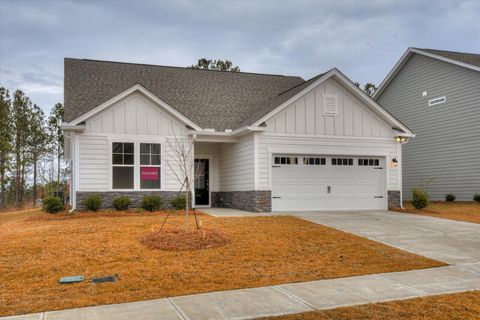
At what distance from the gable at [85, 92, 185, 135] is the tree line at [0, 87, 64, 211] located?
14.6 metres

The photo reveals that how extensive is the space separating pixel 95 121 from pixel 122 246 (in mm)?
7461

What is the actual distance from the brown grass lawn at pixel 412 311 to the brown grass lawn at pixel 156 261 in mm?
1614

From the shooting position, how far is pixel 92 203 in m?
15.0

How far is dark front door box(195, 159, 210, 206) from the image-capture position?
19266 millimetres

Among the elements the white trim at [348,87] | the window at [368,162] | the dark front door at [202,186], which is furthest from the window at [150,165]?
the window at [368,162]

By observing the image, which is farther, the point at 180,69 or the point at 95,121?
the point at 180,69

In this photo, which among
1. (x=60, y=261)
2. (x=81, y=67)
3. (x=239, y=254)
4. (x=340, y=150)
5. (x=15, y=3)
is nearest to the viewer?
(x=60, y=261)

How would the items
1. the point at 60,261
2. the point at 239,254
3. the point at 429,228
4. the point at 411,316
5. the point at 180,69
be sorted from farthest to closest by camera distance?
1. the point at 180,69
2. the point at 429,228
3. the point at 239,254
4. the point at 60,261
5. the point at 411,316

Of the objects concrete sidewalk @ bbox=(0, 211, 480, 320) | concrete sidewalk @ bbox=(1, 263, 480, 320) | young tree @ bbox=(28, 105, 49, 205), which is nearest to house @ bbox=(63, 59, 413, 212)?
concrete sidewalk @ bbox=(0, 211, 480, 320)

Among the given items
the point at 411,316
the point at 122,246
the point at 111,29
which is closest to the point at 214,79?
the point at 111,29

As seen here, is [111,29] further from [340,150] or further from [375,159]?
[375,159]

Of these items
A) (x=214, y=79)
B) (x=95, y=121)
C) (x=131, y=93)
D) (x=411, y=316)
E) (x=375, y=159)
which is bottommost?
(x=411, y=316)

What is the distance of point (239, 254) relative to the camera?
8.95 meters

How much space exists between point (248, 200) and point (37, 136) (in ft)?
69.0
